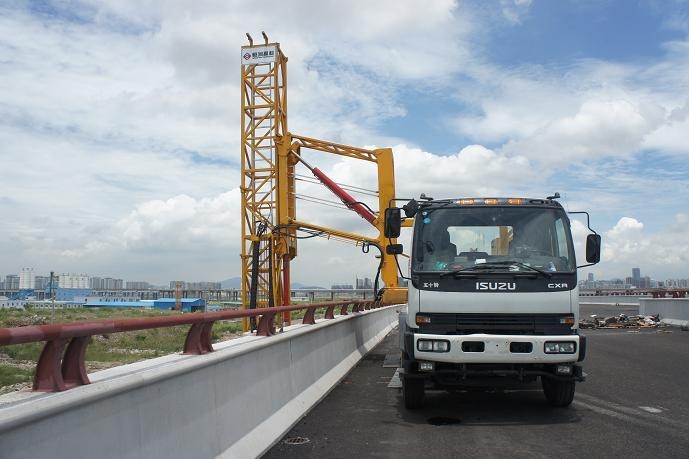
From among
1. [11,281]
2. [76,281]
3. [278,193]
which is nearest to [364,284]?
[278,193]

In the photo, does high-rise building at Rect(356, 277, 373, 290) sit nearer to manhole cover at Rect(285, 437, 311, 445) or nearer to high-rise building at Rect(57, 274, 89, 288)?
manhole cover at Rect(285, 437, 311, 445)

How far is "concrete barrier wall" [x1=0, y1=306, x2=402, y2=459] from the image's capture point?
3.45m

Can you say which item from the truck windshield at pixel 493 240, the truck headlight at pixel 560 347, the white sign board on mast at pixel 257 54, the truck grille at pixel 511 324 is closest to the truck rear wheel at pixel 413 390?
the truck grille at pixel 511 324

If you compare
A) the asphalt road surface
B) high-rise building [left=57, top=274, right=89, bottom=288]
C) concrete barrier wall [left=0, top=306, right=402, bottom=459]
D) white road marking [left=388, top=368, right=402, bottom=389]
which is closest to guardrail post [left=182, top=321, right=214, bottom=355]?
concrete barrier wall [left=0, top=306, right=402, bottom=459]

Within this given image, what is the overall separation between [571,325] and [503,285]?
41.3 inches

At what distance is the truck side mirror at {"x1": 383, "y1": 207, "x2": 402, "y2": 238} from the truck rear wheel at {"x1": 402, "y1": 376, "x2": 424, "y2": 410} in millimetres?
1998

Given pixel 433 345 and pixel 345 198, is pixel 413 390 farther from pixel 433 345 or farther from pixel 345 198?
pixel 345 198

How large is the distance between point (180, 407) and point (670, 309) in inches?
1105

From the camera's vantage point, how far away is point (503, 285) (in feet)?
27.1

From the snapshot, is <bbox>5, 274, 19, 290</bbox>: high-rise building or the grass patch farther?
<bbox>5, 274, 19, 290</bbox>: high-rise building

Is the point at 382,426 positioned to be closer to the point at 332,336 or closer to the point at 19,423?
the point at 332,336

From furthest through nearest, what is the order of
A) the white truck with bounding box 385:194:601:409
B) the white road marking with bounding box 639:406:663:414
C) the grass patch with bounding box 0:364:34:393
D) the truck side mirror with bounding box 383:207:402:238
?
1. the grass patch with bounding box 0:364:34:393
2. the truck side mirror with bounding box 383:207:402:238
3. the white road marking with bounding box 639:406:663:414
4. the white truck with bounding box 385:194:601:409

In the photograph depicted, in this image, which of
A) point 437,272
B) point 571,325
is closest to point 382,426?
point 437,272

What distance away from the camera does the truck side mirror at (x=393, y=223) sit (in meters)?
8.88
